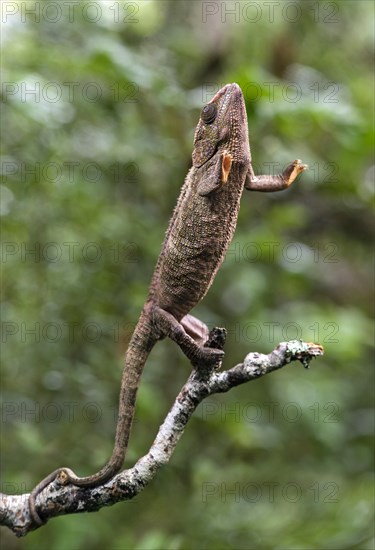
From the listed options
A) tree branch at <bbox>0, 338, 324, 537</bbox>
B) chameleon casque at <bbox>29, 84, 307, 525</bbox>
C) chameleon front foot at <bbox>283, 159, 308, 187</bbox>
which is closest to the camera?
tree branch at <bbox>0, 338, 324, 537</bbox>

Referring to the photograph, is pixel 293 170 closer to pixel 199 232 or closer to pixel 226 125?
pixel 226 125

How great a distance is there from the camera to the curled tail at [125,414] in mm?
2494

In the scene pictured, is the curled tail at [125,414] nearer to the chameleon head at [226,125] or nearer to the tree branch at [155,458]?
the tree branch at [155,458]

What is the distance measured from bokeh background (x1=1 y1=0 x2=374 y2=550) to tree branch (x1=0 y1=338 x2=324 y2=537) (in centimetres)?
96

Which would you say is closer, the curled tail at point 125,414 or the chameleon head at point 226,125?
the curled tail at point 125,414

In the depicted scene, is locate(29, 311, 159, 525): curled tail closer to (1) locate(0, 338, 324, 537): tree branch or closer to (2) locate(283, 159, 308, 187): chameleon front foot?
(1) locate(0, 338, 324, 537): tree branch

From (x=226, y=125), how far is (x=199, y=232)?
16.1 inches

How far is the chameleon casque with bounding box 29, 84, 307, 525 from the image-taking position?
2.70 meters

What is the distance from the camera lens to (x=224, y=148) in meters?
2.77

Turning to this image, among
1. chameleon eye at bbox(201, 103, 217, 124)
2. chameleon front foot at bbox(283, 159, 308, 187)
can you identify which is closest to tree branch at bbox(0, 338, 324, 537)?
chameleon front foot at bbox(283, 159, 308, 187)

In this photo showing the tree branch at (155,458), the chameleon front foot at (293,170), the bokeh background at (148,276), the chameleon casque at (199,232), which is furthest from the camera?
the bokeh background at (148,276)

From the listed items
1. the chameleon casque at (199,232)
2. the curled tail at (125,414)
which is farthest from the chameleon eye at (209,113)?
the curled tail at (125,414)

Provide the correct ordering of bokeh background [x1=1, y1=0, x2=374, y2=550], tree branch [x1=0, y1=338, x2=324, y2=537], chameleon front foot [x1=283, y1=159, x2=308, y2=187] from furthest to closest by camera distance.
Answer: bokeh background [x1=1, y1=0, x2=374, y2=550], chameleon front foot [x1=283, y1=159, x2=308, y2=187], tree branch [x1=0, y1=338, x2=324, y2=537]

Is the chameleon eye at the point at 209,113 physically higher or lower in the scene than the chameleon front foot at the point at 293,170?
higher
